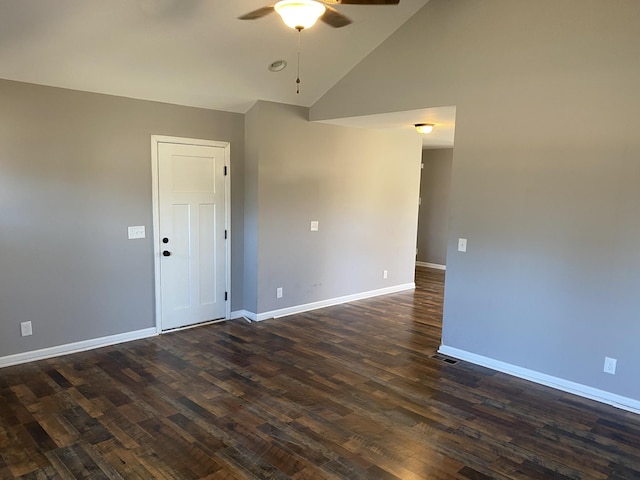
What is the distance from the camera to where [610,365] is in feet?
11.1

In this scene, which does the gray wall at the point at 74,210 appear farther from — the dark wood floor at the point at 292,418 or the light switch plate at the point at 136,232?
the dark wood floor at the point at 292,418

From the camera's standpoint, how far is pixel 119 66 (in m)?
3.79

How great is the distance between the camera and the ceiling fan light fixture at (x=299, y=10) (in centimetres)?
247

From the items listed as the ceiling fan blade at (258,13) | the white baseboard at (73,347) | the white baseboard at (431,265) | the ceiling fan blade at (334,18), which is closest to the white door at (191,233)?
the white baseboard at (73,347)

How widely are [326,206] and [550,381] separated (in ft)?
10.6

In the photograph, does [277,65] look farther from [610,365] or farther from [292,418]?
[610,365]

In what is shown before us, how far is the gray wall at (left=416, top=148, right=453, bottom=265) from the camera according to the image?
8.88m

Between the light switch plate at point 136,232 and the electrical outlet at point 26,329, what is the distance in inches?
45.7

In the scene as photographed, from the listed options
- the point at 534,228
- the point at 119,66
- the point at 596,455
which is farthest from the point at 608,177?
the point at 119,66

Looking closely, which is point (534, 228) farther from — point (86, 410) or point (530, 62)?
point (86, 410)

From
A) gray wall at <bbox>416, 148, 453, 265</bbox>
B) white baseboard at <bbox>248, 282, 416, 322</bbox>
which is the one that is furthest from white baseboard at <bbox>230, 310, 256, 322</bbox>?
gray wall at <bbox>416, 148, 453, 265</bbox>

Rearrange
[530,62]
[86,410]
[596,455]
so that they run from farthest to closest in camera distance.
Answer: [530,62]
[86,410]
[596,455]

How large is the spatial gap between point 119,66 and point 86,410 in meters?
2.78

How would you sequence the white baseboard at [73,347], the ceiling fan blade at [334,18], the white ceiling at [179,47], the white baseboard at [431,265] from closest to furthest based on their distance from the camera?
the ceiling fan blade at [334,18] < the white ceiling at [179,47] < the white baseboard at [73,347] < the white baseboard at [431,265]
